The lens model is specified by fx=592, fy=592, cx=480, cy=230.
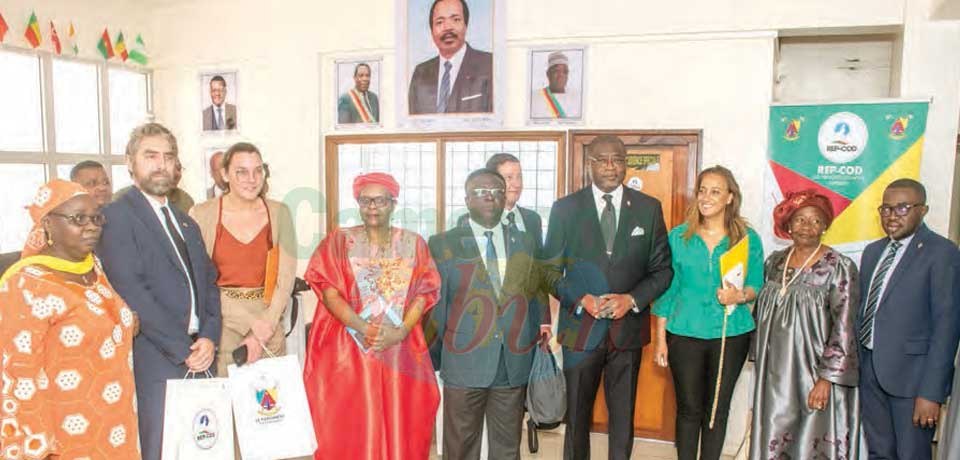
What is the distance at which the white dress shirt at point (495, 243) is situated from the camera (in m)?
2.62

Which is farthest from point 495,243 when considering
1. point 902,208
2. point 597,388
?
point 902,208

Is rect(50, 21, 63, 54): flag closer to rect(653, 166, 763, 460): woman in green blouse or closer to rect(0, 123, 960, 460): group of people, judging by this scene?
rect(0, 123, 960, 460): group of people

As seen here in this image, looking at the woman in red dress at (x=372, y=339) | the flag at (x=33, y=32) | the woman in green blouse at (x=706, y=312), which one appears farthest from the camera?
the flag at (x=33, y=32)

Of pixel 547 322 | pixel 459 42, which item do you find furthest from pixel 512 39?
pixel 547 322

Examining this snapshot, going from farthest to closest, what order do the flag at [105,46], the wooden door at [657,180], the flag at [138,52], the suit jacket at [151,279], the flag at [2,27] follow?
the flag at [138,52] < the flag at [105,46] < the flag at [2,27] < the wooden door at [657,180] < the suit jacket at [151,279]

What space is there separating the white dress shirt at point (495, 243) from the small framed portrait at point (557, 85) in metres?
1.69

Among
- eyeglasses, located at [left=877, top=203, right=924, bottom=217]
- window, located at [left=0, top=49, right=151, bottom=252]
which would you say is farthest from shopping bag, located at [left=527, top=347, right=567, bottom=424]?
window, located at [left=0, top=49, right=151, bottom=252]

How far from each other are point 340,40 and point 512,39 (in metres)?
1.36

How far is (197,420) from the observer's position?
7.77 ft

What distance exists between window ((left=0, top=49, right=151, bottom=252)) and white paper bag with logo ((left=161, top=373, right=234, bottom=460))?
3113mm

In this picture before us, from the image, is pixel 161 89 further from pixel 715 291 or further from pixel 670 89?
pixel 715 291

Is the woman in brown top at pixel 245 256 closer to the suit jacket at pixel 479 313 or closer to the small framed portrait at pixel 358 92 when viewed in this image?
the suit jacket at pixel 479 313

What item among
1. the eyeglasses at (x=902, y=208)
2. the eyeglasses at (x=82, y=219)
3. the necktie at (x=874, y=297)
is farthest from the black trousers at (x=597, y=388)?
the eyeglasses at (x=82, y=219)

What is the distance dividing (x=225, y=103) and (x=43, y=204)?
123 inches
